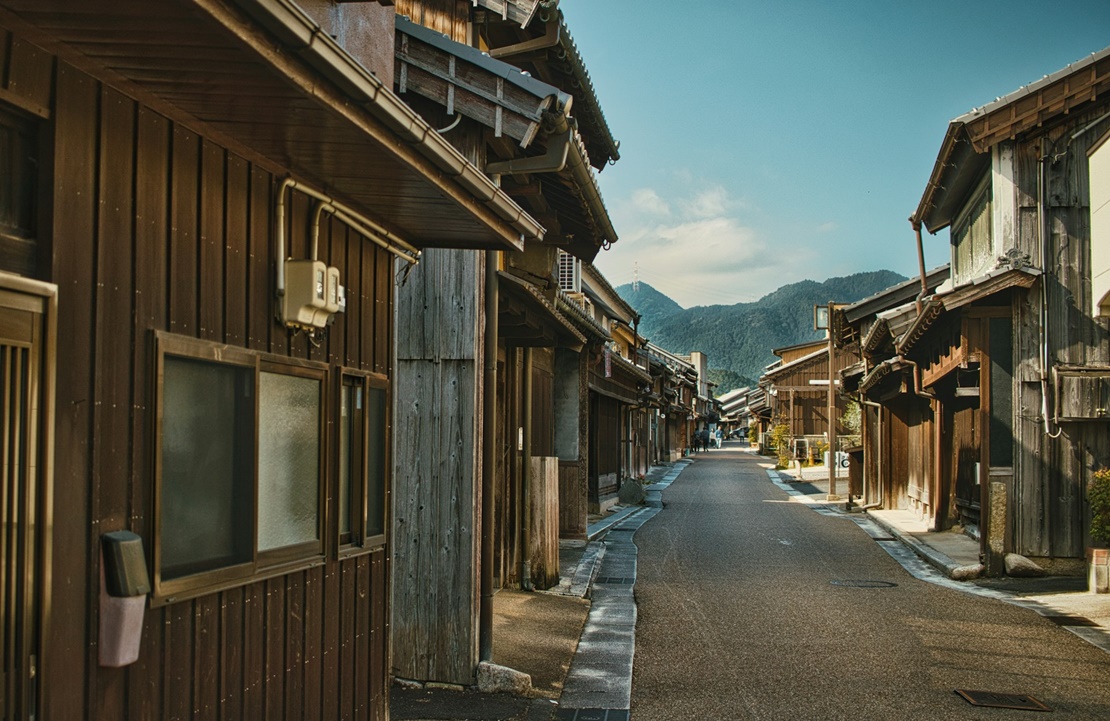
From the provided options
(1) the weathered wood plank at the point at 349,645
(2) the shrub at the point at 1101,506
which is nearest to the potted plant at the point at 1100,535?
(2) the shrub at the point at 1101,506

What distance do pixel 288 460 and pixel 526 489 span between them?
919 cm

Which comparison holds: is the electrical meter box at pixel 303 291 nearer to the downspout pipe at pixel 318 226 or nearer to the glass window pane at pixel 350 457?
the downspout pipe at pixel 318 226

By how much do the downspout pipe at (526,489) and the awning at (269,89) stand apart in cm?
775

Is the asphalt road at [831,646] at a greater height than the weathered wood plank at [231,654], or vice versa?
the weathered wood plank at [231,654]

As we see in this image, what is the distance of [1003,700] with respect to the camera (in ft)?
27.0

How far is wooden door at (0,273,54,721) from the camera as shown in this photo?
128 inches

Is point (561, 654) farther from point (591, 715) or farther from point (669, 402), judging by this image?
point (669, 402)

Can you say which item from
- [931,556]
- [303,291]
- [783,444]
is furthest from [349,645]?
[783,444]

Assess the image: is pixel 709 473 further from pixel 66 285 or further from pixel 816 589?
pixel 66 285

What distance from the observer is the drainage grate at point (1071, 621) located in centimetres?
1127

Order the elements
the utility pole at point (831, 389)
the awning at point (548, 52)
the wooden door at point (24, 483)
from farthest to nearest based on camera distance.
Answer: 1. the utility pole at point (831, 389)
2. the awning at point (548, 52)
3. the wooden door at point (24, 483)

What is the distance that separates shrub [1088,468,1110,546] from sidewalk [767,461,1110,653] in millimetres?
716

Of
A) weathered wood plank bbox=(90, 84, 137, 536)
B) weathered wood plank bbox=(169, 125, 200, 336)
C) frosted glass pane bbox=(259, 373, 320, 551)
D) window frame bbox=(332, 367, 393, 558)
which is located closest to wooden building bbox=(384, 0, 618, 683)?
window frame bbox=(332, 367, 393, 558)

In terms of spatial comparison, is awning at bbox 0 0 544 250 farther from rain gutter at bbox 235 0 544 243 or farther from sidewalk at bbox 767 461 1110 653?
sidewalk at bbox 767 461 1110 653
